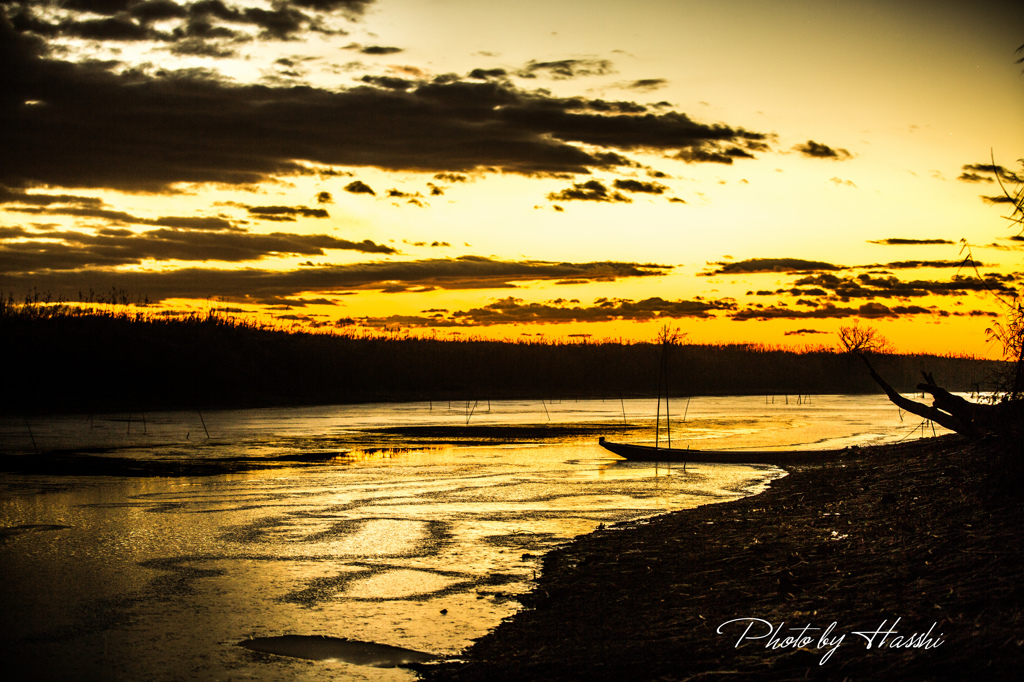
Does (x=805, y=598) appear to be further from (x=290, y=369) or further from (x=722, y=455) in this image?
(x=290, y=369)

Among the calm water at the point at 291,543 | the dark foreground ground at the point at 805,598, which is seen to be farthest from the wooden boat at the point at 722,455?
the dark foreground ground at the point at 805,598

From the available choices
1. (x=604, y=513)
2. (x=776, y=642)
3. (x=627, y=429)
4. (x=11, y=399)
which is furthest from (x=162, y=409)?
(x=776, y=642)

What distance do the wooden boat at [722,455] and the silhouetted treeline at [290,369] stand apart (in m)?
6.17

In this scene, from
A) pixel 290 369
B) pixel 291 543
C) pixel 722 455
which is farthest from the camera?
pixel 290 369

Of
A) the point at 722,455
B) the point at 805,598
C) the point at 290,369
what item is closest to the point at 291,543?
the point at 805,598

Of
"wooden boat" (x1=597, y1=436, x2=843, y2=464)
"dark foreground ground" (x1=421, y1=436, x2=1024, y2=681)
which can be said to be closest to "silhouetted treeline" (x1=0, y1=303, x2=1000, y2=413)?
"wooden boat" (x1=597, y1=436, x2=843, y2=464)

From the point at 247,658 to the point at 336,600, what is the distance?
1.74m

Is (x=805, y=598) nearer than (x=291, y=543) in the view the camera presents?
Yes

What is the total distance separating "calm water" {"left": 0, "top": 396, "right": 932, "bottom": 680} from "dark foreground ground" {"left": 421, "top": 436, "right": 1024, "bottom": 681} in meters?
0.88

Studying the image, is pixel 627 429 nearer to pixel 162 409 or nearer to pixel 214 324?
pixel 162 409

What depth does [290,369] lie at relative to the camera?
6066 centimetres

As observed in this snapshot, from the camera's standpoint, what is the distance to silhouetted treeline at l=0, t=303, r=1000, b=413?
46.1 m

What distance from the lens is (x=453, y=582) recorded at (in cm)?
915

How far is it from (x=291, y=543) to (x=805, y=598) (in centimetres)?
745
